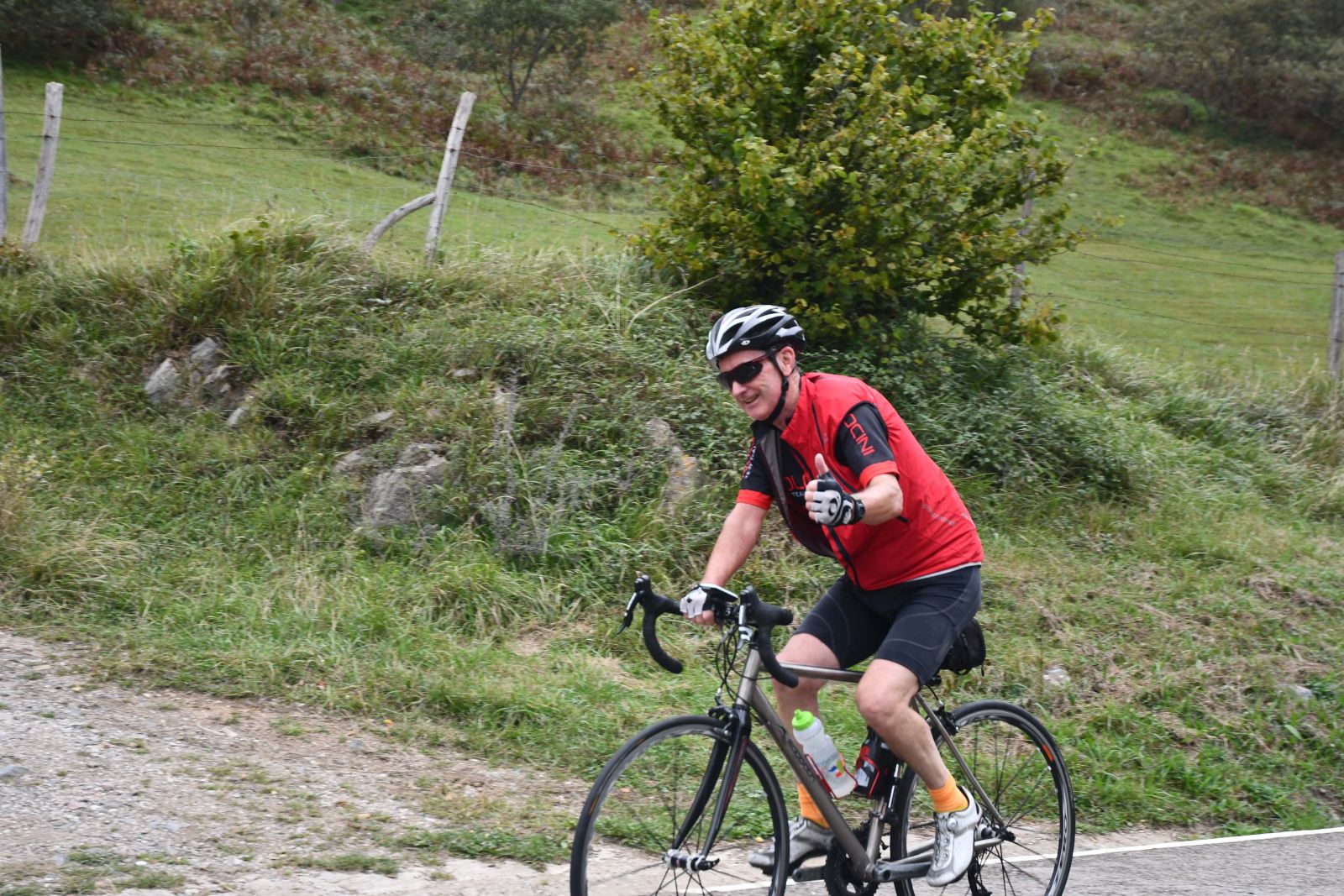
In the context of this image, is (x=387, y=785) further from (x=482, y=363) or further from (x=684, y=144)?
(x=684, y=144)

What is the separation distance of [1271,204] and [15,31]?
31.5 m

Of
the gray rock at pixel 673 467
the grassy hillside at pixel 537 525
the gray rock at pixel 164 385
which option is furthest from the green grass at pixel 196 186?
the gray rock at pixel 673 467

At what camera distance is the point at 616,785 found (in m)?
3.67

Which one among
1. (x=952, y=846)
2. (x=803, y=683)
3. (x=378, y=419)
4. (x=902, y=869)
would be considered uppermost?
(x=803, y=683)

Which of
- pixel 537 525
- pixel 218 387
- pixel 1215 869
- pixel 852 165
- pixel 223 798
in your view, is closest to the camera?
pixel 223 798

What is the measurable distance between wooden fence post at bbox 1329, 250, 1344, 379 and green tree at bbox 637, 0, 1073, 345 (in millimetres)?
4135

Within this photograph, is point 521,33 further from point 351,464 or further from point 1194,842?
point 1194,842

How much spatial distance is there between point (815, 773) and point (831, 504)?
102 cm

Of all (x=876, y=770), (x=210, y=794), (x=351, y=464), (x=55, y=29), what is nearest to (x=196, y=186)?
(x=55, y=29)

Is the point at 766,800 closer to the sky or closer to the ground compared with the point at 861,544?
closer to the ground

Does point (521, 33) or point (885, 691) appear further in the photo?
point (521, 33)

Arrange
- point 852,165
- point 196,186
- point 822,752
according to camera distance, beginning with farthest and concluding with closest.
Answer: point 196,186 < point 852,165 < point 822,752

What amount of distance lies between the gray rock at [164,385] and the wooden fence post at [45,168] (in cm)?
207

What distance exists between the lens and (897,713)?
387 centimetres
